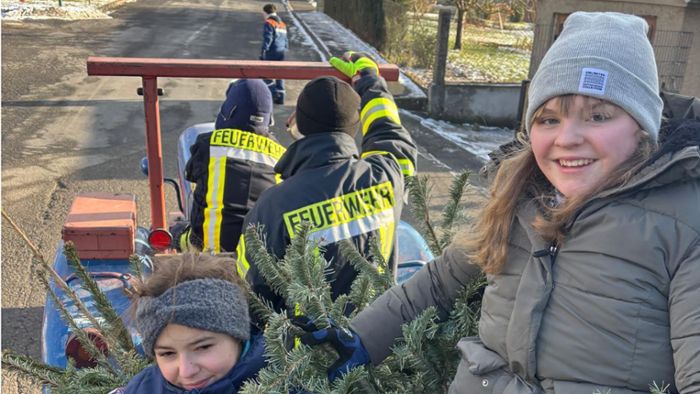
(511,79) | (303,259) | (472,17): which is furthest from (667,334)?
(472,17)

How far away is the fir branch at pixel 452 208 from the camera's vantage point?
163cm

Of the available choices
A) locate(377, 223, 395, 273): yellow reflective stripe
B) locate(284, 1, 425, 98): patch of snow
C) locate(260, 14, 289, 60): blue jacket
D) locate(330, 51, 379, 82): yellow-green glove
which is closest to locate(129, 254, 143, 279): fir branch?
locate(377, 223, 395, 273): yellow reflective stripe

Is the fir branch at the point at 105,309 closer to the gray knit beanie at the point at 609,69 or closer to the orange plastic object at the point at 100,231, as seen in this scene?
the gray knit beanie at the point at 609,69

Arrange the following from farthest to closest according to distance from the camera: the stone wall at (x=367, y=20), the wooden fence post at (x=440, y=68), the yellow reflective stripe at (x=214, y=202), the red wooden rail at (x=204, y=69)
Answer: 1. the stone wall at (x=367, y=20)
2. the wooden fence post at (x=440, y=68)
3. the yellow reflective stripe at (x=214, y=202)
4. the red wooden rail at (x=204, y=69)

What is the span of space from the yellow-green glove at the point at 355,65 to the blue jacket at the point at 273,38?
8.20 meters

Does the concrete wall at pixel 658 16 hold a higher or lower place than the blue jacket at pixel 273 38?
higher

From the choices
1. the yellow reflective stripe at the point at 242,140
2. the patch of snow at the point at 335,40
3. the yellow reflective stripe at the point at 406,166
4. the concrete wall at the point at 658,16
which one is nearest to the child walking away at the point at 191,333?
the yellow reflective stripe at the point at 406,166

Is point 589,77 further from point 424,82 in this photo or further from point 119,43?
point 119,43

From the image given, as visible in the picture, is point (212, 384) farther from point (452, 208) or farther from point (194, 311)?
point (452, 208)

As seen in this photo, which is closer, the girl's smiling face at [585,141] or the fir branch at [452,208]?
the girl's smiling face at [585,141]

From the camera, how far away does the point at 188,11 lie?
22812 mm

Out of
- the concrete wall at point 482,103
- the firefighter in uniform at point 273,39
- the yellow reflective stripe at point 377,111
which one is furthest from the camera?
the firefighter in uniform at point 273,39

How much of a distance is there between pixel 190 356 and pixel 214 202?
4.68 feet

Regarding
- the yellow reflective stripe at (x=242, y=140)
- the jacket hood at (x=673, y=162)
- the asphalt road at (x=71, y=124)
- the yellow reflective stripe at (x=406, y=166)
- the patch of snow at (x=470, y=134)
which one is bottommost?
the patch of snow at (x=470, y=134)
